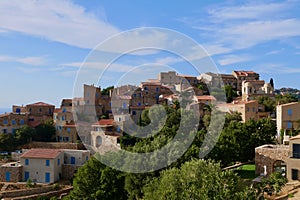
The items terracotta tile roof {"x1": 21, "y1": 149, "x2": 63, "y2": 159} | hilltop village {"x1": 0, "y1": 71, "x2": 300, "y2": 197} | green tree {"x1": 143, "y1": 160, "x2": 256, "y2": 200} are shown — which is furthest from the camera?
terracotta tile roof {"x1": 21, "y1": 149, "x2": 63, "y2": 159}

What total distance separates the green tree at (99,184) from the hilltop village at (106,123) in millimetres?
6115

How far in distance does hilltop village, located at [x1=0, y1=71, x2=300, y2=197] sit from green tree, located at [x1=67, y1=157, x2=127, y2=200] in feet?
20.1

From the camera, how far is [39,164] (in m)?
27.8

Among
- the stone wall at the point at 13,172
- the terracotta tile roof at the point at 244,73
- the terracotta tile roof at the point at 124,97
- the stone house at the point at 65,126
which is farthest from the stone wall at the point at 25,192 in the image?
the terracotta tile roof at the point at 244,73

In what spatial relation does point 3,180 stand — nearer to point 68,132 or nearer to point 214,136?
point 68,132

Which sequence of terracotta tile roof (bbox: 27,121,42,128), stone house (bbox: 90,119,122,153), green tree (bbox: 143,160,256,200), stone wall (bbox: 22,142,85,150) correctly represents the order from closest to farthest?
green tree (bbox: 143,160,256,200)
stone house (bbox: 90,119,122,153)
stone wall (bbox: 22,142,85,150)
terracotta tile roof (bbox: 27,121,42,128)

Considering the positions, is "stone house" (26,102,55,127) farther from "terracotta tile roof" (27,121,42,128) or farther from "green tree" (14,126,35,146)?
"green tree" (14,126,35,146)

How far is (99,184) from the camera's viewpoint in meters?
20.7

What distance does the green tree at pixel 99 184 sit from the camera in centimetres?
2023

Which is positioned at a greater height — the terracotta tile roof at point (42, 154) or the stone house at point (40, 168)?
the terracotta tile roof at point (42, 154)

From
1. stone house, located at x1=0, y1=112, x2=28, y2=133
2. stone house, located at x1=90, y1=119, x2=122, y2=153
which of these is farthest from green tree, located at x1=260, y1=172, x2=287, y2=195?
stone house, located at x1=0, y1=112, x2=28, y2=133

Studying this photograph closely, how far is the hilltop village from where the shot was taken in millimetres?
26641

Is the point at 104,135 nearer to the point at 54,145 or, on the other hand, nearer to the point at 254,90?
the point at 54,145

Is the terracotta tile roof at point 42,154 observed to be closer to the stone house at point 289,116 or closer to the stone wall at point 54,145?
the stone wall at point 54,145
